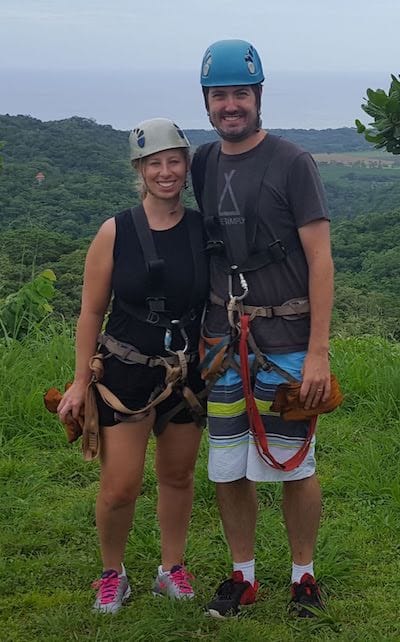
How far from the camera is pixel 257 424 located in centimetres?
292

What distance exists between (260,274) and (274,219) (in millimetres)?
193

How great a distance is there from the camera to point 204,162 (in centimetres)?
297

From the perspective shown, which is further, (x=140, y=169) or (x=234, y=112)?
(x=140, y=169)

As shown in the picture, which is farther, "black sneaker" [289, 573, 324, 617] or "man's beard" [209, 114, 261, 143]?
"black sneaker" [289, 573, 324, 617]

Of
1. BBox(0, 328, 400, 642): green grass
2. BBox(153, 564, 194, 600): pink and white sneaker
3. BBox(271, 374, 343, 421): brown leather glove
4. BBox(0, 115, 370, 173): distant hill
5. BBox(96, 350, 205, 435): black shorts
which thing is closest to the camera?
BBox(271, 374, 343, 421): brown leather glove

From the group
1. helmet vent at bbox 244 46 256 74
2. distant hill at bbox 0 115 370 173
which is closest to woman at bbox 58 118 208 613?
helmet vent at bbox 244 46 256 74

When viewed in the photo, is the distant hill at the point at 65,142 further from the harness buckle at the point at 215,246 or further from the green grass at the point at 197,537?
the harness buckle at the point at 215,246

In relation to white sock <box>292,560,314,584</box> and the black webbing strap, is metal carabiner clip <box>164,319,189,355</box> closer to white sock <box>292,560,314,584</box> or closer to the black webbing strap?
the black webbing strap

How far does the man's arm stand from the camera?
279 centimetres

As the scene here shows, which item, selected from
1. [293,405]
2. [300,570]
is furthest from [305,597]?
[293,405]

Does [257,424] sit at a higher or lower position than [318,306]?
lower

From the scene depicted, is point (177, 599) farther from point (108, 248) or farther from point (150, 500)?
point (108, 248)

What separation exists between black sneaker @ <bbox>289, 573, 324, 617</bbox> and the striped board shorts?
0.48m

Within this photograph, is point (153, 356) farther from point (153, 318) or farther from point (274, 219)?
point (274, 219)
